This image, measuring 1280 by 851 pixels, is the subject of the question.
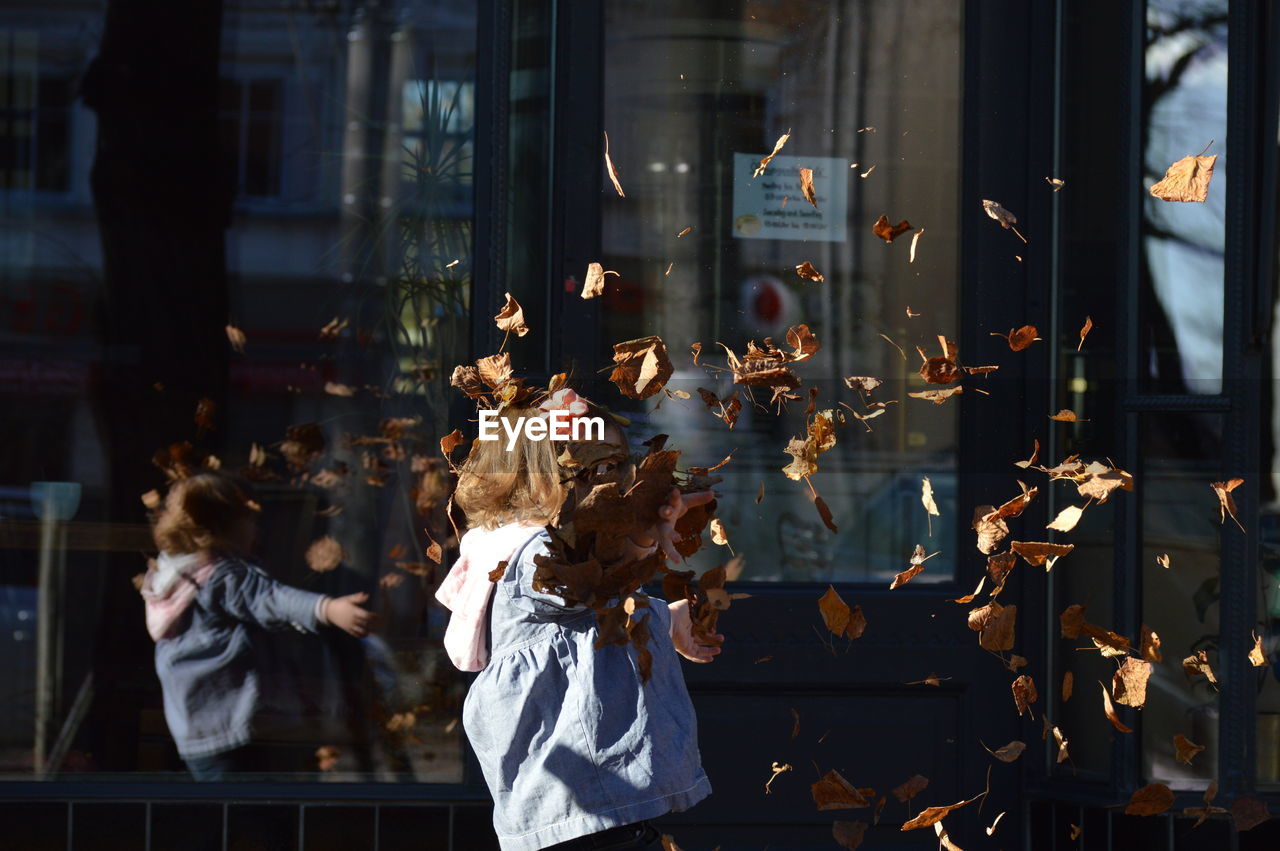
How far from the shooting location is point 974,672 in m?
3.52

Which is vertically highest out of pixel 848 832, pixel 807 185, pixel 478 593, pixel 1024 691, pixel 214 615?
pixel 807 185

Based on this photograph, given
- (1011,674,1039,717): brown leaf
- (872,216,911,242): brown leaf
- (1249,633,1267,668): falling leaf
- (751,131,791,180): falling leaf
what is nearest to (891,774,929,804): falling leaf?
(1011,674,1039,717): brown leaf

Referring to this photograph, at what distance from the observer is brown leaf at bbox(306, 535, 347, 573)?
3.90m

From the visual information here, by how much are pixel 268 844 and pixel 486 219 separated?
1700 mm

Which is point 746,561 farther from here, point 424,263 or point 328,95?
point 328,95

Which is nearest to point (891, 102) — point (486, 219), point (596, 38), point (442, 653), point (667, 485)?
point (596, 38)

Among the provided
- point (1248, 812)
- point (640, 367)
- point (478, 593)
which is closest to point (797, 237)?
point (640, 367)

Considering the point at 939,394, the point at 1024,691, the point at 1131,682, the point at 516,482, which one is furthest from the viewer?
the point at 939,394

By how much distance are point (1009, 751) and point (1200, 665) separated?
0.51 m

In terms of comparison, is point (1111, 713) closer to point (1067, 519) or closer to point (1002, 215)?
point (1067, 519)

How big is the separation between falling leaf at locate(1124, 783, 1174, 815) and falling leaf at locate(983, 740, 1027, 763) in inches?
11.1

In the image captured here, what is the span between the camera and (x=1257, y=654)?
3.30 m

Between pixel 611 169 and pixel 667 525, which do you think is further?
pixel 611 169

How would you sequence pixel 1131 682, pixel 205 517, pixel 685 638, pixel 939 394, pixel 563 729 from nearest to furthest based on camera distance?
pixel 563 729, pixel 685 638, pixel 1131 682, pixel 939 394, pixel 205 517
